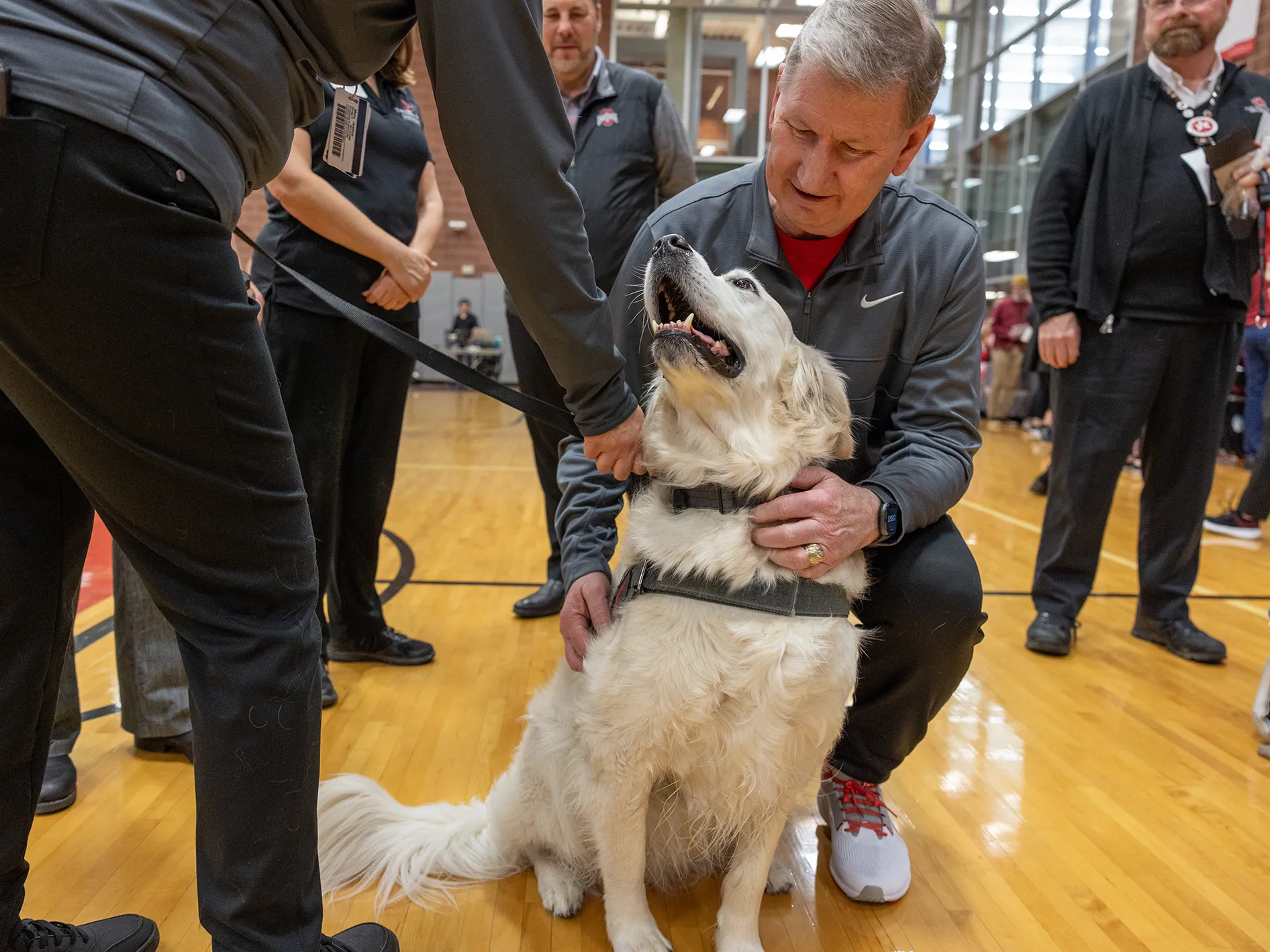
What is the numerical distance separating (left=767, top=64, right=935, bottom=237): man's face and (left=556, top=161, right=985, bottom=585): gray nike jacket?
9cm

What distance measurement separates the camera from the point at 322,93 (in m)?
1.06

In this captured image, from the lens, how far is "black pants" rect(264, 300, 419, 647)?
7.69 ft

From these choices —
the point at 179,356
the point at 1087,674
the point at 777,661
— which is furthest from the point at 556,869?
the point at 1087,674

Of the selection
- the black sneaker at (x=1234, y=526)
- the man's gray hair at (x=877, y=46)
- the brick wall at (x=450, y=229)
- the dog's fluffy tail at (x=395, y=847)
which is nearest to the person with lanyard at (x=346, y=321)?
the dog's fluffy tail at (x=395, y=847)

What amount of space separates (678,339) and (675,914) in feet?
3.46

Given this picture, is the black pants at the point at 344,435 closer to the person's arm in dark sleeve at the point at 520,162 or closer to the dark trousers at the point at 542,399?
the dark trousers at the point at 542,399

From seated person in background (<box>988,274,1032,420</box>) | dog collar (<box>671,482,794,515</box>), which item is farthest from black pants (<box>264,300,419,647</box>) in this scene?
seated person in background (<box>988,274,1032,420</box>)

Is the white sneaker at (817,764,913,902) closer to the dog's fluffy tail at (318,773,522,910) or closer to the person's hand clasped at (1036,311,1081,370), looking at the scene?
the dog's fluffy tail at (318,773,522,910)

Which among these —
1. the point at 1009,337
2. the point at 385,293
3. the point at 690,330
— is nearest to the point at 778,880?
the point at 690,330

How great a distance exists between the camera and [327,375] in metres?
2.38

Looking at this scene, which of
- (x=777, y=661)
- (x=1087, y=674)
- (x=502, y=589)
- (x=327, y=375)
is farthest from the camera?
(x=502, y=589)

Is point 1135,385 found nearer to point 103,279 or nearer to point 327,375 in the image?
point 327,375

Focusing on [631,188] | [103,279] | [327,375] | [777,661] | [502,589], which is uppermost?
[631,188]

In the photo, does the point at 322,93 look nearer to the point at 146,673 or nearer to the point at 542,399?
the point at 146,673
